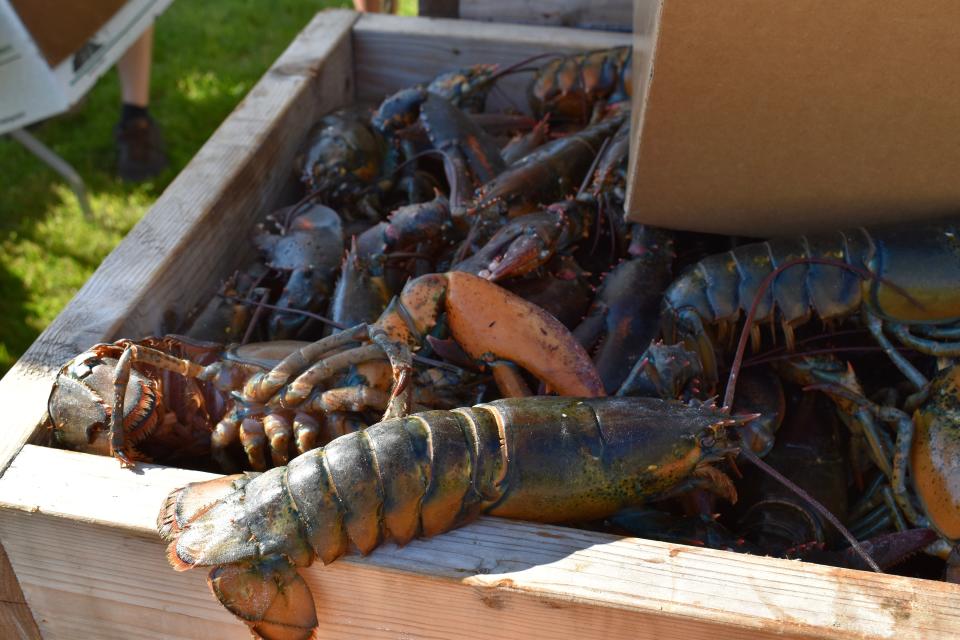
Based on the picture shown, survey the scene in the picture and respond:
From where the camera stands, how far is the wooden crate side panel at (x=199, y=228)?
1.53 metres

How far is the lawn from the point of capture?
3518 millimetres

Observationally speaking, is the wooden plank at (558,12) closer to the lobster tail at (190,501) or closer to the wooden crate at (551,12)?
the wooden crate at (551,12)

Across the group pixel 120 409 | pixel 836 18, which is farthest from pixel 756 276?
pixel 120 409

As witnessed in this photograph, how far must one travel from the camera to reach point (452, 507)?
1.26 metres

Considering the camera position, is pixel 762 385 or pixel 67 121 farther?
pixel 67 121

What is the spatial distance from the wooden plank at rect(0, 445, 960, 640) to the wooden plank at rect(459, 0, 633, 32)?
216 centimetres

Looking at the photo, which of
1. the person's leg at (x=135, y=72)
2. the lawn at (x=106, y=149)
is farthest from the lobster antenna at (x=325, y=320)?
the person's leg at (x=135, y=72)

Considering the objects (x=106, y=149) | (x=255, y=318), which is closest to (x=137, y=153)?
(x=106, y=149)

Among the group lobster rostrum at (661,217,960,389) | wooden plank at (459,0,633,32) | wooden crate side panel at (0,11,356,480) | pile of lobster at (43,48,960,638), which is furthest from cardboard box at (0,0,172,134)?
lobster rostrum at (661,217,960,389)

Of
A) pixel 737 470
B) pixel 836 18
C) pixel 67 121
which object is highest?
pixel 836 18

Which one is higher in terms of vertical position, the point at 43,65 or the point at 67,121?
the point at 43,65

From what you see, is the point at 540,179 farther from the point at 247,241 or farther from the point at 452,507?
the point at 452,507

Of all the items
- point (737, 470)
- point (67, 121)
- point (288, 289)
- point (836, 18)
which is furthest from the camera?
point (67, 121)

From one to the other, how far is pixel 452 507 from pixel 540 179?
105 cm
